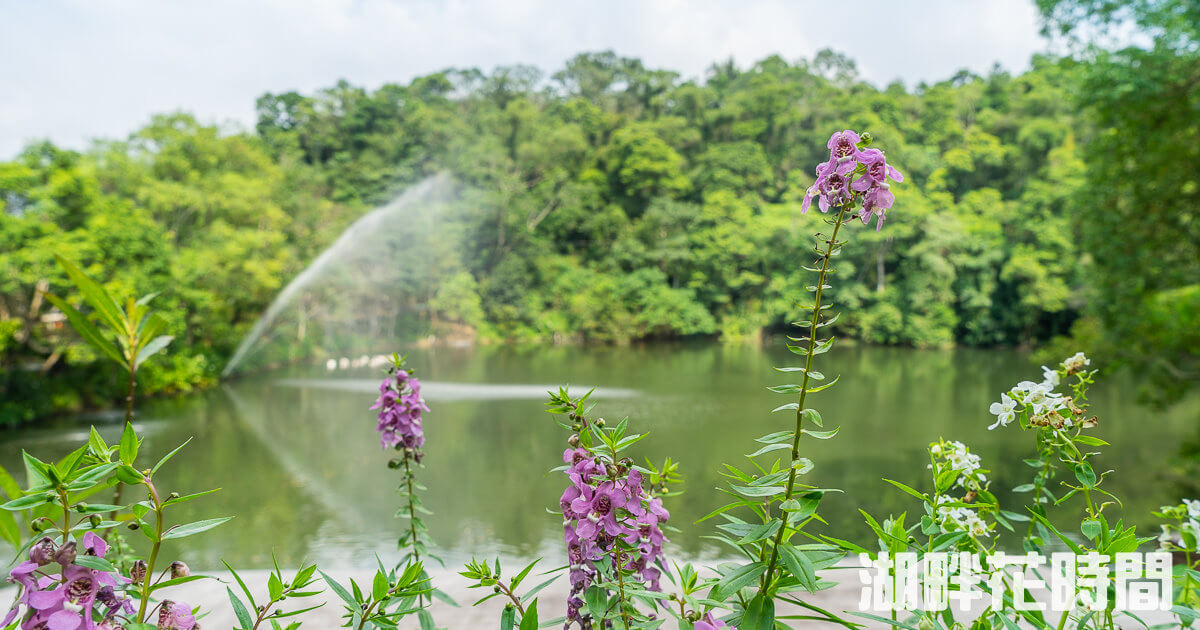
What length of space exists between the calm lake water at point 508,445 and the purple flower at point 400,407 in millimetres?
2599

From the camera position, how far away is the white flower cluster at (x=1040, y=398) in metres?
0.71

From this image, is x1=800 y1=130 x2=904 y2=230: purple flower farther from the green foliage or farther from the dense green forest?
the dense green forest

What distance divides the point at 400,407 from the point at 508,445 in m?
5.34

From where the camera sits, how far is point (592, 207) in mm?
19922

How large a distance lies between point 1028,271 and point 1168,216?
11.9 meters

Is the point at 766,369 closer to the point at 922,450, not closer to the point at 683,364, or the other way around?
the point at 683,364

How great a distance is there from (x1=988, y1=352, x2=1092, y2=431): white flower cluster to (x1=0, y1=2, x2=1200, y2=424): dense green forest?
18.9ft

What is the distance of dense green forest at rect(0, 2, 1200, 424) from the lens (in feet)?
26.6

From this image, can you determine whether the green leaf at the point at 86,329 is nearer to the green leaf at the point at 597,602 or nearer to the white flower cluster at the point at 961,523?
the green leaf at the point at 597,602

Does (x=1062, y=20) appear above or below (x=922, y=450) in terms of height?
above

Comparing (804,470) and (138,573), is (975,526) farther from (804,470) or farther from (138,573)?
(138,573)

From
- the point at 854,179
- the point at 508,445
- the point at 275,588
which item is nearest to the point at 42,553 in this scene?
A: the point at 275,588

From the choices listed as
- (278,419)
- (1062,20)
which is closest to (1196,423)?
(1062,20)

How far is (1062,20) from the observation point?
183 inches
